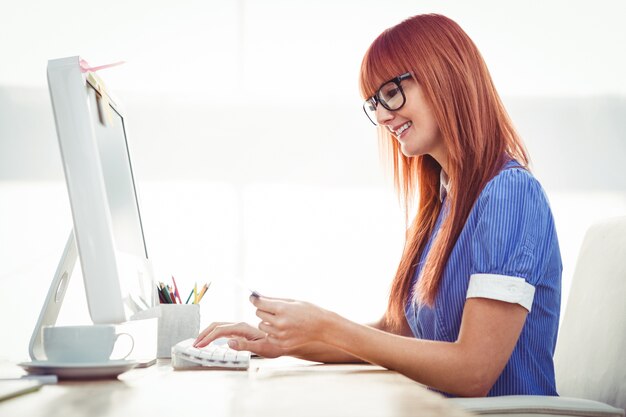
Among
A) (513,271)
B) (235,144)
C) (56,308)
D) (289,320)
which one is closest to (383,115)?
(513,271)

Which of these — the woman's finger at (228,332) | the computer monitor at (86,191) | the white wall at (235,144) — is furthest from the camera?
the white wall at (235,144)

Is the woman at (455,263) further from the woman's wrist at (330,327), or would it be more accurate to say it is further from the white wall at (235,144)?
the white wall at (235,144)

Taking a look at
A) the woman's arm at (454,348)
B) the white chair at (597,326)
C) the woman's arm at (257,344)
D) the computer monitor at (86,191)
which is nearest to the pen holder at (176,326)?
the woman's arm at (257,344)

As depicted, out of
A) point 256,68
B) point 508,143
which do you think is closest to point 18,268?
point 256,68

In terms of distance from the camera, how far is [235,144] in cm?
277

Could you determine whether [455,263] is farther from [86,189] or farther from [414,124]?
[86,189]

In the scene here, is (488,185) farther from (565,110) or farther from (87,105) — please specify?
(565,110)

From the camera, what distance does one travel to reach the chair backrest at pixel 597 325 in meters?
1.25

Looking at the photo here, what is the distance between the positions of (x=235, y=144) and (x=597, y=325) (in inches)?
68.6

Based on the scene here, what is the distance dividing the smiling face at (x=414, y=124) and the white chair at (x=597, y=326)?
1.22ft

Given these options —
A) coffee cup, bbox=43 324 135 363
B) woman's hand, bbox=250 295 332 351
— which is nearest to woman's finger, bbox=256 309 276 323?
woman's hand, bbox=250 295 332 351

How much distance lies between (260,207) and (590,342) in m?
1.63

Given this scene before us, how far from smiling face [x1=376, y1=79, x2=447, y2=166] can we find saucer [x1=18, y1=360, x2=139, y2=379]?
75 centimetres

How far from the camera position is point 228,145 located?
9.08 ft
